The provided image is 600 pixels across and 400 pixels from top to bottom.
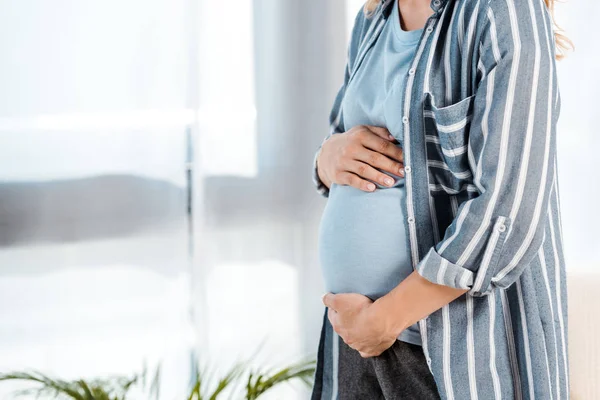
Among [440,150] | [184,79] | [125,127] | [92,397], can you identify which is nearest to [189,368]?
[92,397]

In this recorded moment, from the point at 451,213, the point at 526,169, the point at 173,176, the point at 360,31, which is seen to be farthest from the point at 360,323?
the point at 173,176

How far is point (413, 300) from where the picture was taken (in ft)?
2.66

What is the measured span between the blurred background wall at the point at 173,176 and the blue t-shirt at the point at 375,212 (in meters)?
0.75

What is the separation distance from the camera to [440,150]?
2.79ft

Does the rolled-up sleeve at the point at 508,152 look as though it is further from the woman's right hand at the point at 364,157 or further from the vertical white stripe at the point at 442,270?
the woman's right hand at the point at 364,157

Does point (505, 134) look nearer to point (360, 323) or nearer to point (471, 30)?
point (471, 30)

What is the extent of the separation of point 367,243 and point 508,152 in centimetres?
25

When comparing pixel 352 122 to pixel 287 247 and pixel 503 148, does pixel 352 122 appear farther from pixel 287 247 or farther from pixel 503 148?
pixel 287 247

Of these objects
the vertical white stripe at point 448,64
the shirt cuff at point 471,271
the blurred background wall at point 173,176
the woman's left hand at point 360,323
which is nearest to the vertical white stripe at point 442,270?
the shirt cuff at point 471,271

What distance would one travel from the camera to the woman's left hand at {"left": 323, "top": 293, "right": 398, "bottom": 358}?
84 cm

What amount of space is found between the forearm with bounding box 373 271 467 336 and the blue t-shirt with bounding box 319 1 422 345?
6cm

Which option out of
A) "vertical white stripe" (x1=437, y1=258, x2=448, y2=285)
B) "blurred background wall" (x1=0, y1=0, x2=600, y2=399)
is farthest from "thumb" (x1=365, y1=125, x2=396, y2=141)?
"blurred background wall" (x1=0, y1=0, x2=600, y2=399)

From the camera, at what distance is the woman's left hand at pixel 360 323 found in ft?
2.77

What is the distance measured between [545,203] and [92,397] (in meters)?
1.24
